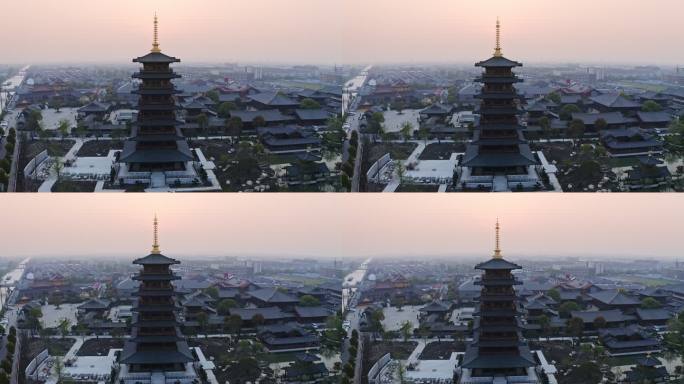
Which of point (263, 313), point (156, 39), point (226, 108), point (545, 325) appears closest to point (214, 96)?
point (226, 108)

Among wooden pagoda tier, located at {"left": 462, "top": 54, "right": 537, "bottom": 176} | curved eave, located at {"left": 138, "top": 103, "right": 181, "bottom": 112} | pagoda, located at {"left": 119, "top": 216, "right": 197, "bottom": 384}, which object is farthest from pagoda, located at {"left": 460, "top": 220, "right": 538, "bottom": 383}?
curved eave, located at {"left": 138, "top": 103, "right": 181, "bottom": 112}

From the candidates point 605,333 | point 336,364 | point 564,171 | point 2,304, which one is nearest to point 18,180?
point 2,304

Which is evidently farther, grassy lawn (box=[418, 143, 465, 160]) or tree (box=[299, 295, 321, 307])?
tree (box=[299, 295, 321, 307])

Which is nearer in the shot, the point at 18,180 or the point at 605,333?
the point at 18,180

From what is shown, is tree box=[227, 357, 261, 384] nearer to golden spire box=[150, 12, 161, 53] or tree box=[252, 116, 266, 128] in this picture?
tree box=[252, 116, 266, 128]

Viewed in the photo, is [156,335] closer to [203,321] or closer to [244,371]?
[203,321]

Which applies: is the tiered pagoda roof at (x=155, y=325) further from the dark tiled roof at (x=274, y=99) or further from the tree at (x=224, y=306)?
the dark tiled roof at (x=274, y=99)

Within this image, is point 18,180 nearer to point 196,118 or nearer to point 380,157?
point 196,118
